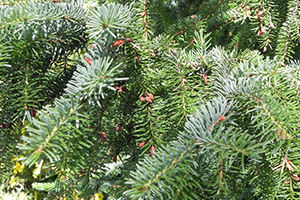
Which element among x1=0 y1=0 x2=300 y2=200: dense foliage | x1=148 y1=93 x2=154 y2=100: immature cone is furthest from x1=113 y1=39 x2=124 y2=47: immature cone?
x1=148 y1=93 x2=154 y2=100: immature cone

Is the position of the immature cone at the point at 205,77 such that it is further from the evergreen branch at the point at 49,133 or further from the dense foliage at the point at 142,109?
the evergreen branch at the point at 49,133

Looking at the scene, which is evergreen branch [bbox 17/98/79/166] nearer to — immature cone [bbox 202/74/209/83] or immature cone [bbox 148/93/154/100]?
immature cone [bbox 148/93/154/100]

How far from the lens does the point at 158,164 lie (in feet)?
1.24

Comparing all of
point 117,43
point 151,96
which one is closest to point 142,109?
point 151,96

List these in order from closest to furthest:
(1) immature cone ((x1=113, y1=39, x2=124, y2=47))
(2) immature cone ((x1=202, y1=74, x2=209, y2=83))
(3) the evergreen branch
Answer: (3) the evergreen branch < (1) immature cone ((x1=113, y1=39, x2=124, y2=47)) < (2) immature cone ((x1=202, y1=74, x2=209, y2=83))

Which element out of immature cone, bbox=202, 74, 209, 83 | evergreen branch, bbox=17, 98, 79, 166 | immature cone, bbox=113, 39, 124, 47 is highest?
immature cone, bbox=113, 39, 124, 47

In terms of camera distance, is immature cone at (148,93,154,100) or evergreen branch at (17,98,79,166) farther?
immature cone at (148,93,154,100)

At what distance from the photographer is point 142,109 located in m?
0.54

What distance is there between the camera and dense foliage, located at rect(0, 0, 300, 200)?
0.38 metres

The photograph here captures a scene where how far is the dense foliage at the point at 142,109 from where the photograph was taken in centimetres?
38

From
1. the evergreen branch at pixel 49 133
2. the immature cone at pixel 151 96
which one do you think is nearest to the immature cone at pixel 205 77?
the immature cone at pixel 151 96

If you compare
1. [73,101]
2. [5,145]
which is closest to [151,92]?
[73,101]

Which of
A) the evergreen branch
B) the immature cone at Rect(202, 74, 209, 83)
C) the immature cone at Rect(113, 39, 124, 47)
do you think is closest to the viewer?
the evergreen branch

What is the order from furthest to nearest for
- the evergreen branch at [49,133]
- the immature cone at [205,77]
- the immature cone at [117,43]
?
the immature cone at [205,77] < the immature cone at [117,43] < the evergreen branch at [49,133]
